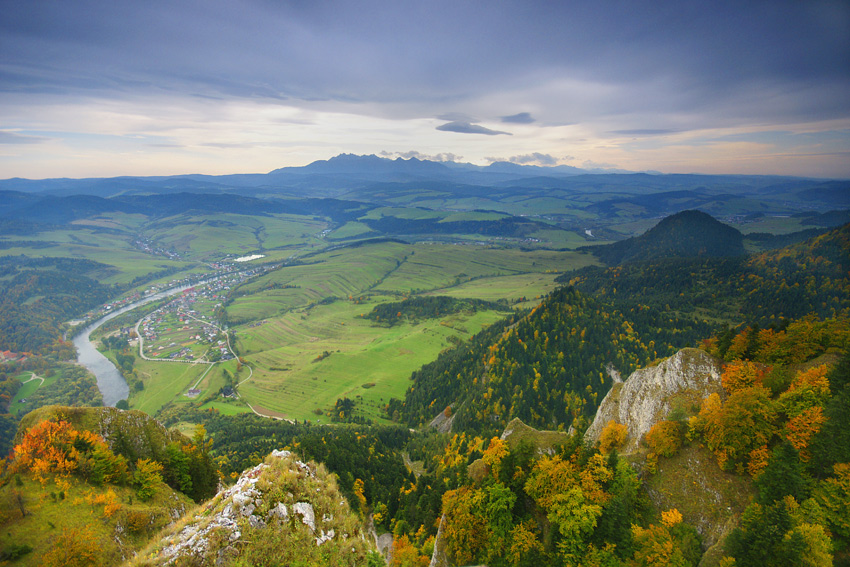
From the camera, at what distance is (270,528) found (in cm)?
2202

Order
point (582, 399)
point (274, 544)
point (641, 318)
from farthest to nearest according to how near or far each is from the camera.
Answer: point (641, 318), point (582, 399), point (274, 544)

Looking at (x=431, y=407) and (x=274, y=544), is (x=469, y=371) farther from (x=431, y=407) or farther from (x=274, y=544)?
(x=274, y=544)

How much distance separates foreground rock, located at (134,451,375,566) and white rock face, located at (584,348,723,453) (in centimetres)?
3619

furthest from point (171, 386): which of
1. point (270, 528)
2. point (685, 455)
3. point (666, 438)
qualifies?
point (685, 455)

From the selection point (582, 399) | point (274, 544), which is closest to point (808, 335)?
point (274, 544)

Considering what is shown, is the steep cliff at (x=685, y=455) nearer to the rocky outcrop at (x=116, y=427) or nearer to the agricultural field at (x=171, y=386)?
the rocky outcrop at (x=116, y=427)

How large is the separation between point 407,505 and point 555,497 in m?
38.1

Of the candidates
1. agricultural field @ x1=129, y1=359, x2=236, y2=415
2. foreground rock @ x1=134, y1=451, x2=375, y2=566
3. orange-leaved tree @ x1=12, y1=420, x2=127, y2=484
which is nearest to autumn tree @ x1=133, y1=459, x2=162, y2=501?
orange-leaved tree @ x1=12, y1=420, x2=127, y2=484

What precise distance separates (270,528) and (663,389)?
4851cm

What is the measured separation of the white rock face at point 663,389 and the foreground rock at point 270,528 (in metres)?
36.2

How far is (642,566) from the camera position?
3000 cm

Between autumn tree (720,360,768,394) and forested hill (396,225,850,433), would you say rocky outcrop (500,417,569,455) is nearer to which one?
autumn tree (720,360,768,394)

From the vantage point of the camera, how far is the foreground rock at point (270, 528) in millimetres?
19859

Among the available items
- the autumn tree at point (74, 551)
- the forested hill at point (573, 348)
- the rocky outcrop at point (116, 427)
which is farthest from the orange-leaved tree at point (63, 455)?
the forested hill at point (573, 348)
